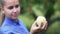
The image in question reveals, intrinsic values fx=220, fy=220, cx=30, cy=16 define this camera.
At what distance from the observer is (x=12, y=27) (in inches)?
25.3

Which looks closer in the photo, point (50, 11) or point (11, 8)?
point (11, 8)

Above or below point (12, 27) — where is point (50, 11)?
below

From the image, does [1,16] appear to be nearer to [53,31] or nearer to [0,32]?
[0,32]

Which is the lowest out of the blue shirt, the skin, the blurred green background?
the blurred green background

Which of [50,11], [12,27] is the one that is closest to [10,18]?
[12,27]

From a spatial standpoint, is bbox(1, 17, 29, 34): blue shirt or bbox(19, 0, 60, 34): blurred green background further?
bbox(19, 0, 60, 34): blurred green background

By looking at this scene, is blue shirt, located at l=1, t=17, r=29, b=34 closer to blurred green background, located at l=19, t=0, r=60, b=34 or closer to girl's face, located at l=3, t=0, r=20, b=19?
girl's face, located at l=3, t=0, r=20, b=19

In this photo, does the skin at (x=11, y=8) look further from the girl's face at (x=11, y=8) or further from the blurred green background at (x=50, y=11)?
the blurred green background at (x=50, y=11)

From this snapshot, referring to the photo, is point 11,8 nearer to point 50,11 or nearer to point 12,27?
point 12,27

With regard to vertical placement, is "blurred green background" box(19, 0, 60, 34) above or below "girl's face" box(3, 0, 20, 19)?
below

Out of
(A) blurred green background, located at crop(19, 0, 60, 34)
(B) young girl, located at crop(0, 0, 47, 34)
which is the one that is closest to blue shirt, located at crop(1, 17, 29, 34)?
(B) young girl, located at crop(0, 0, 47, 34)

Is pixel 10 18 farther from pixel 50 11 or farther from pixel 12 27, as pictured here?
pixel 50 11

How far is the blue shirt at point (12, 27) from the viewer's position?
629 millimetres

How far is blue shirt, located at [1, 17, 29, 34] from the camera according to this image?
2.06ft
